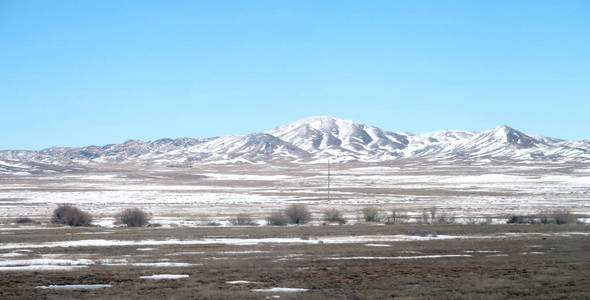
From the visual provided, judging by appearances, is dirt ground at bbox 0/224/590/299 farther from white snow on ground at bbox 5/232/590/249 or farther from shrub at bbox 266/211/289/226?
shrub at bbox 266/211/289/226

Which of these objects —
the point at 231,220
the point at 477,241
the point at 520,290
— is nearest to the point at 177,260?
the point at 520,290

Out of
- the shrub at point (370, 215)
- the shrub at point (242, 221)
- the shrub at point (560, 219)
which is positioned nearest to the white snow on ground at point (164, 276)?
the shrub at point (242, 221)

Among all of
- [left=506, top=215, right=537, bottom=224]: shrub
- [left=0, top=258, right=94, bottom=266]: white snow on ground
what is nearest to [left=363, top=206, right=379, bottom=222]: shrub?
[left=506, top=215, right=537, bottom=224]: shrub

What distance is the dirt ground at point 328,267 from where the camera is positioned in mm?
19328

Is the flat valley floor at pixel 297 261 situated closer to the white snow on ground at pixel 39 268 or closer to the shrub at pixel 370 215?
the white snow on ground at pixel 39 268

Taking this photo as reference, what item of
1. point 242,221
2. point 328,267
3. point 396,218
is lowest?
point 396,218

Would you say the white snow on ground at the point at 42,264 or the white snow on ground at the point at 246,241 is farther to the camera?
the white snow on ground at the point at 246,241

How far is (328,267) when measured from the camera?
80.8 ft

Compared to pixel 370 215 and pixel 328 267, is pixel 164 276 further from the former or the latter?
pixel 370 215

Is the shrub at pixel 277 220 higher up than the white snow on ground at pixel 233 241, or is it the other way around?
the white snow on ground at pixel 233 241

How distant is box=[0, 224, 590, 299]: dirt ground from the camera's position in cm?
1933

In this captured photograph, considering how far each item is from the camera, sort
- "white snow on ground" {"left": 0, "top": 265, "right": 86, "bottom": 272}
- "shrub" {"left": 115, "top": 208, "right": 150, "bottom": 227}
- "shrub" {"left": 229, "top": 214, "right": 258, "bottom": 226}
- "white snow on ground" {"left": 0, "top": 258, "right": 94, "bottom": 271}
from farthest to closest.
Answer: "shrub" {"left": 229, "top": 214, "right": 258, "bottom": 226}
"shrub" {"left": 115, "top": 208, "right": 150, "bottom": 227}
"white snow on ground" {"left": 0, "top": 258, "right": 94, "bottom": 271}
"white snow on ground" {"left": 0, "top": 265, "right": 86, "bottom": 272}

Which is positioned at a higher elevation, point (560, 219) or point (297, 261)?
point (297, 261)

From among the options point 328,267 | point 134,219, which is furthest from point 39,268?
point 134,219
